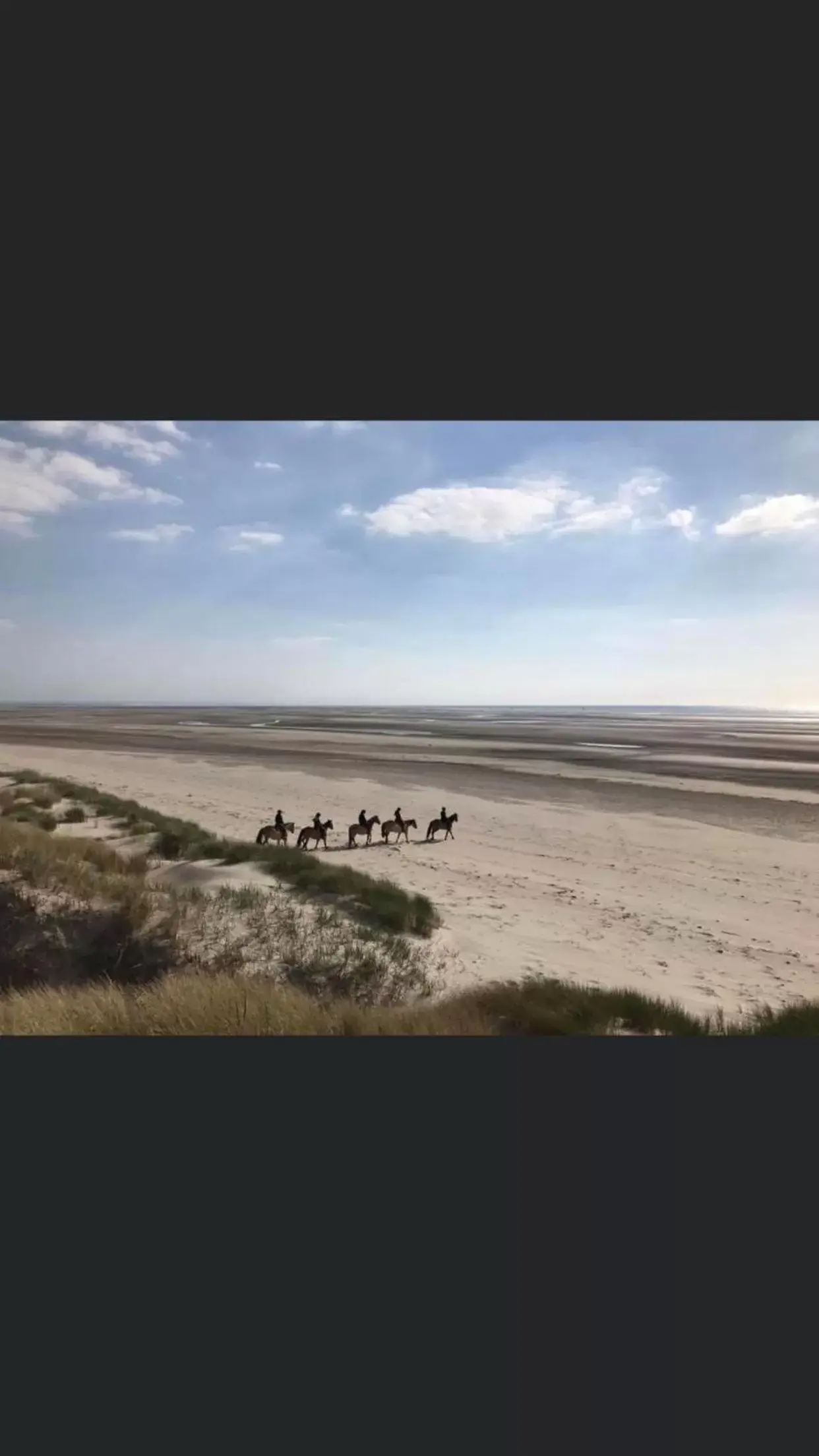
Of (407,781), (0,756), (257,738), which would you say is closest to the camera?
(407,781)

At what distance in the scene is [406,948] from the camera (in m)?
3.64

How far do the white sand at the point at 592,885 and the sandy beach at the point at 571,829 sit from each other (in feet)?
0.06

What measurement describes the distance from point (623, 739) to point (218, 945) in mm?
14633

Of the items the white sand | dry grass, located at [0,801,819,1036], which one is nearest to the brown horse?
the white sand

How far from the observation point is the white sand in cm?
372

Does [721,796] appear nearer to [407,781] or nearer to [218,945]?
[407,781]

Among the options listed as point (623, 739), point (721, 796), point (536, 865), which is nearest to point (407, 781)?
point (536, 865)

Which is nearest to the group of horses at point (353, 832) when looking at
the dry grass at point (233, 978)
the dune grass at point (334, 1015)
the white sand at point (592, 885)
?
the white sand at point (592, 885)

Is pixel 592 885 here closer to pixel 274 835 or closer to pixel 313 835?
pixel 313 835

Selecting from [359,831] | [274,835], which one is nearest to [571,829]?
[359,831]

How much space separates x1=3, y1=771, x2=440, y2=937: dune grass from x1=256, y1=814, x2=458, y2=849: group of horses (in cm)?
20

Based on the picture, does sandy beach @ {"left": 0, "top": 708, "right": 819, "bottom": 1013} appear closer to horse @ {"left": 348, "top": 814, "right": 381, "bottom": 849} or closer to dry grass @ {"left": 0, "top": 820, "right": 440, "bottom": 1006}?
horse @ {"left": 348, "top": 814, "right": 381, "bottom": 849}

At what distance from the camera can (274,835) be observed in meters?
5.71

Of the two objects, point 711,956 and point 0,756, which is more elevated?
point 0,756
